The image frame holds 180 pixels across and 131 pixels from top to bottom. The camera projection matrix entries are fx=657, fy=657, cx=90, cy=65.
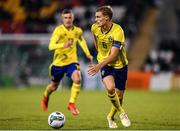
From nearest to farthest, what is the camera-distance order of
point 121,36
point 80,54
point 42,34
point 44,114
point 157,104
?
point 121,36, point 44,114, point 157,104, point 80,54, point 42,34

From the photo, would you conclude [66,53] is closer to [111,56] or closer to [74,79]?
[74,79]

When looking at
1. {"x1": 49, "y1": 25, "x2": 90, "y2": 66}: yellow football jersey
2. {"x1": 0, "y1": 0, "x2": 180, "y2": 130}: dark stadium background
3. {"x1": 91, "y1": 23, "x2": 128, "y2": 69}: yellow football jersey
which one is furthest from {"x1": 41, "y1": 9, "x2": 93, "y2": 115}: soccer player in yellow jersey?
{"x1": 91, "y1": 23, "x2": 128, "y2": 69}: yellow football jersey

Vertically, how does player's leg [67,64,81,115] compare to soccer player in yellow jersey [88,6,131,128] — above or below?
below

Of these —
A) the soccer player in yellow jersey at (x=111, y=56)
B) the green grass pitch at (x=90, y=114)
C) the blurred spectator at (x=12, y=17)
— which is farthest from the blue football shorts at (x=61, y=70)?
the blurred spectator at (x=12, y=17)

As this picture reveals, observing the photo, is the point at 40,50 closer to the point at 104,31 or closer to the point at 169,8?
the point at 169,8

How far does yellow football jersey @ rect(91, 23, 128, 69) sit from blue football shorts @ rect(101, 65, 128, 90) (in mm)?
85

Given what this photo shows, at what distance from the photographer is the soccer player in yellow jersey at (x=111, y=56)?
39.3ft

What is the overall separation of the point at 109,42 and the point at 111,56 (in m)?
0.45

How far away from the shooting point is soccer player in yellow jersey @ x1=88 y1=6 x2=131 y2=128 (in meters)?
12.0

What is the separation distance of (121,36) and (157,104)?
26.2ft

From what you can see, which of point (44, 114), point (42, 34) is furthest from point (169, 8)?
point (44, 114)

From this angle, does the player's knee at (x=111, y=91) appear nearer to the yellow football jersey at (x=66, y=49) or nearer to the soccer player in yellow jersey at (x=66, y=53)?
the soccer player in yellow jersey at (x=66, y=53)

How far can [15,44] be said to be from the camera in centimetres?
2989

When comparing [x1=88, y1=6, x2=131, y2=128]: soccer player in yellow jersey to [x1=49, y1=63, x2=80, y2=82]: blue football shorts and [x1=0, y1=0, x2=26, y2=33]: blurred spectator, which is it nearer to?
[x1=49, y1=63, x2=80, y2=82]: blue football shorts
